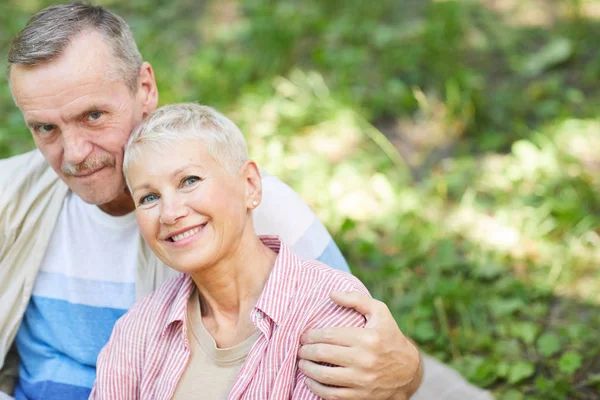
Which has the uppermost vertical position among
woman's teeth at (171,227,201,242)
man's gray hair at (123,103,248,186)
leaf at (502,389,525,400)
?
man's gray hair at (123,103,248,186)

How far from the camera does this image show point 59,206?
2.63m

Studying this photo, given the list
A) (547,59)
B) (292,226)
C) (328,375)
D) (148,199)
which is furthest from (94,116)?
(547,59)

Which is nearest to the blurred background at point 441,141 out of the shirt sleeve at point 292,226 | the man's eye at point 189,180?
the shirt sleeve at point 292,226

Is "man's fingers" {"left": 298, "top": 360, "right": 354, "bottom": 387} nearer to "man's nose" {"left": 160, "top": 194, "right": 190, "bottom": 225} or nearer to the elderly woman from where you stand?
the elderly woman

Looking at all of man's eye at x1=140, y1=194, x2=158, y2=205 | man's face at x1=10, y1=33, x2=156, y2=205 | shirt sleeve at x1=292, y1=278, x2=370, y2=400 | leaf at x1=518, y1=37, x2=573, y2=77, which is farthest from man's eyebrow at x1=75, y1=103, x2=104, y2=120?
leaf at x1=518, y1=37, x2=573, y2=77

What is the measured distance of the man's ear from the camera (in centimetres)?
249

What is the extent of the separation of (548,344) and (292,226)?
1.45m

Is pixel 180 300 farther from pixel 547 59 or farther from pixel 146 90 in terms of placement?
pixel 547 59

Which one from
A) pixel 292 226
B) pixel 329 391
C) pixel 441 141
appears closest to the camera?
pixel 329 391

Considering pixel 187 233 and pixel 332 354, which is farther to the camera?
→ pixel 187 233

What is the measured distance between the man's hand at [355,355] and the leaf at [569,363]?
140 cm

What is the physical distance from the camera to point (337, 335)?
1.88 meters

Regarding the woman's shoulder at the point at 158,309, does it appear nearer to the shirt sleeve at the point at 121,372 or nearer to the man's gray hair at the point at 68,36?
the shirt sleeve at the point at 121,372

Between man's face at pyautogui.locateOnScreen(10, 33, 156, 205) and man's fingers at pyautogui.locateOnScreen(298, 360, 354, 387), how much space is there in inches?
35.3
